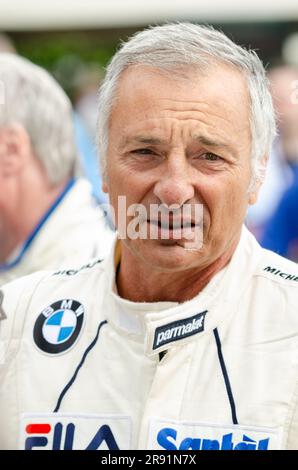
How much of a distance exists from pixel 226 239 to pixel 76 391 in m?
0.57

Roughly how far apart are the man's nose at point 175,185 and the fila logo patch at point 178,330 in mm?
308

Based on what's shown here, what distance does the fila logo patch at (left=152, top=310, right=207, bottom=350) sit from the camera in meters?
2.37

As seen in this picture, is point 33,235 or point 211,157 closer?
point 211,157

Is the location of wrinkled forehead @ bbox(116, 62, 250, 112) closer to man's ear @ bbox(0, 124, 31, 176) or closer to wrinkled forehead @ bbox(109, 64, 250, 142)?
wrinkled forehead @ bbox(109, 64, 250, 142)

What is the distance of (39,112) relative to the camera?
13.3 feet

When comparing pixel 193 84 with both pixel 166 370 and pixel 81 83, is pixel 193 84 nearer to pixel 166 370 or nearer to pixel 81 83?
pixel 166 370

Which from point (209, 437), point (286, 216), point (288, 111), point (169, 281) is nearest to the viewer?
point (209, 437)

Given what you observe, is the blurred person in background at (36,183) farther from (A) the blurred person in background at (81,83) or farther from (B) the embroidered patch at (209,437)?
(A) the blurred person in background at (81,83)

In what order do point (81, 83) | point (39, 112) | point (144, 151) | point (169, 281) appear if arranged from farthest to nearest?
point (81, 83), point (39, 112), point (169, 281), point (144, 151)

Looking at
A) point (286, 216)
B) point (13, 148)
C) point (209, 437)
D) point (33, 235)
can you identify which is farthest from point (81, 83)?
point (209, 437)

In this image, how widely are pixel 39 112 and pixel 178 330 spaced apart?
1.93 metres

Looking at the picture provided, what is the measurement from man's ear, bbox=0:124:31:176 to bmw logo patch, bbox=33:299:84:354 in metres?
1.54

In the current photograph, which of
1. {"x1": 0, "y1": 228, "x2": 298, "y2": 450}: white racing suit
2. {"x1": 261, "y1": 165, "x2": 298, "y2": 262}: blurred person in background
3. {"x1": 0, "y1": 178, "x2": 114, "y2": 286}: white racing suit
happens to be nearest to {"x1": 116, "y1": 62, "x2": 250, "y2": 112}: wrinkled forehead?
{"x1": 0, "y1": 228, "x2": 298, "y2": 450}: white racing suit

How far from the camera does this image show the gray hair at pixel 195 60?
2.40m
